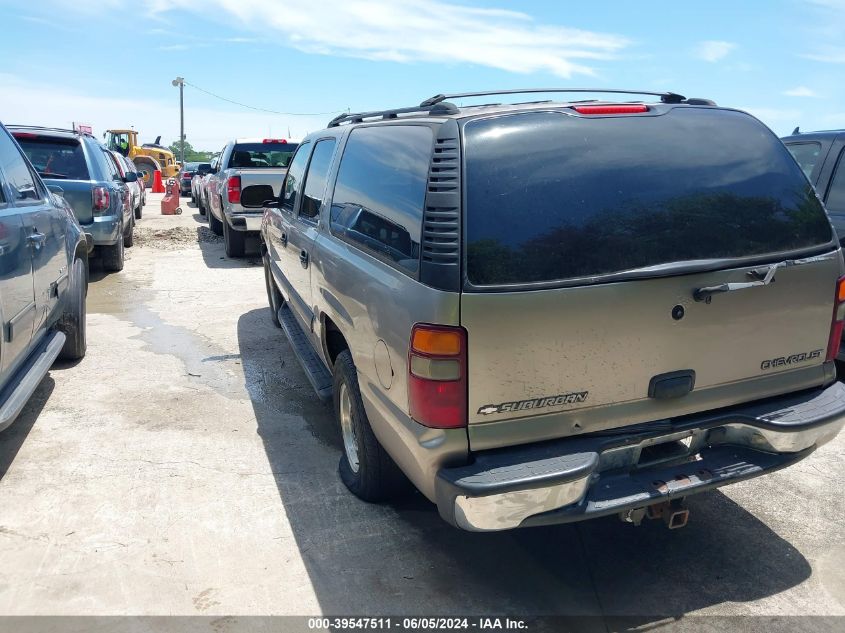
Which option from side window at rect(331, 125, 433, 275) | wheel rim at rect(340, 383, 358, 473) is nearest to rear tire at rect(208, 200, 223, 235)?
side window at rect(331, 125, 433, 275)

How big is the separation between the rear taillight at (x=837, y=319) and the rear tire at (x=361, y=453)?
6.90 ft

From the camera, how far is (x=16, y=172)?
4.53m

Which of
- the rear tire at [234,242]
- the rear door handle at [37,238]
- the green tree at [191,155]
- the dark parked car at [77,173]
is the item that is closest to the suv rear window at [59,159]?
the dark parked car at [77,173]

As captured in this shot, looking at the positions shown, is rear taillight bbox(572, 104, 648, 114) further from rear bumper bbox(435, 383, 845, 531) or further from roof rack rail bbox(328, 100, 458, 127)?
rear bumper bbox(435, 383, 845, 531)

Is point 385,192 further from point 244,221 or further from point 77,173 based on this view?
point 244,221

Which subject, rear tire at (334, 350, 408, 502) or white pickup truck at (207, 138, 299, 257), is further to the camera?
white pickup truck at (207, 138, 299, 257)

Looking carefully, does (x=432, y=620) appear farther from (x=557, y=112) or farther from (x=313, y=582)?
(x=557, y=112)

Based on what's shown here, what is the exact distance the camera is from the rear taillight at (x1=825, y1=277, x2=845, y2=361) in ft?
10.1

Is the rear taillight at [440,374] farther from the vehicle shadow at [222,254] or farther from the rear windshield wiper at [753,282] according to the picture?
the vehicle shadow at [222,254]

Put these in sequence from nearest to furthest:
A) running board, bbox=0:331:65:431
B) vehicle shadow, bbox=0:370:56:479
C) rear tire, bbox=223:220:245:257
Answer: running board, bbox=0:331:65:431 < vehicle shadow, bbox=0:370:56:479 < rear tire, bbox=223:220:245:257

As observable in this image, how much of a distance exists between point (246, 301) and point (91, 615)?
5.60 metres

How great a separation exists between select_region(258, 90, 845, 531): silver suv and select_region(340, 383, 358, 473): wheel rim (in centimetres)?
51

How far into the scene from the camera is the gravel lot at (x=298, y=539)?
287 cm

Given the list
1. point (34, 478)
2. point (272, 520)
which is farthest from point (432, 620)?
point (34, 478)
